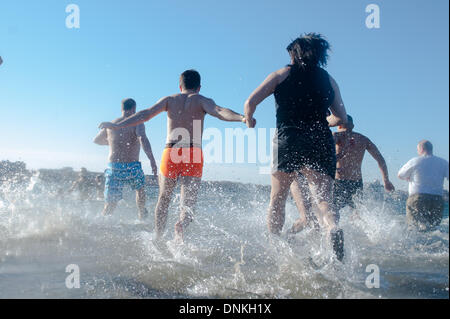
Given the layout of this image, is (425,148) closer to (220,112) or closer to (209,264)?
(220,112)

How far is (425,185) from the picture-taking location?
19.6ft

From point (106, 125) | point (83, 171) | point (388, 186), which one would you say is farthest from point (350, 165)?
point (83, 171)

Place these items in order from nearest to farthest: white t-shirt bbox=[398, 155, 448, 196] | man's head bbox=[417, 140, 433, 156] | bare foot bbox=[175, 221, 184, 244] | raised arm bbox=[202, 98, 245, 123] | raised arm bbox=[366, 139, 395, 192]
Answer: raised arm bbox=[202, 98, 245, 123] → bare foot bbox=[175, 221, 184, 244] → raised arm bbox=[366, 139, 395, 192] → white t-shirt bbox=[398, 155, 448, 196] → man's head bbox=[417, 140, 433, 156]

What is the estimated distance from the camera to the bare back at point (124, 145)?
5.53 meters

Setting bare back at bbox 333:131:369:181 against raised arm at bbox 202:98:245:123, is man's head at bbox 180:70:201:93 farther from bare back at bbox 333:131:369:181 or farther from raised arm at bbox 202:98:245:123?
bare back at bbox 333:131:369:181

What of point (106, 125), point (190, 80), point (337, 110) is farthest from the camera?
point (190, 80)

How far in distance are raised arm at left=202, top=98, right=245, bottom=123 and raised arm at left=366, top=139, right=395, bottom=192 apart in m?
2.62

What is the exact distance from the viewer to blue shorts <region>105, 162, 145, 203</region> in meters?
5.49

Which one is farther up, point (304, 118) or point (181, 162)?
point (304, 118)

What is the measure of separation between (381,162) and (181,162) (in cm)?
312

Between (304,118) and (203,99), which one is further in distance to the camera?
(203,99)

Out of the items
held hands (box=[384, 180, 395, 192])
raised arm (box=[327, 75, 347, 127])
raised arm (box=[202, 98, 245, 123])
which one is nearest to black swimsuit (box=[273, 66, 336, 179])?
raised arm (box=[327, 75, 347, 127])

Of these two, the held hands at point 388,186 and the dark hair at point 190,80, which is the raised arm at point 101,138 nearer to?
the dark hair at point 190,80

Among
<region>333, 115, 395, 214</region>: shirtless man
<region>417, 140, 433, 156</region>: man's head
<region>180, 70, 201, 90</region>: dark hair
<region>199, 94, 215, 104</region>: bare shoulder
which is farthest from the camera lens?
<region>417, 140, 433, 156</region>: man's head
